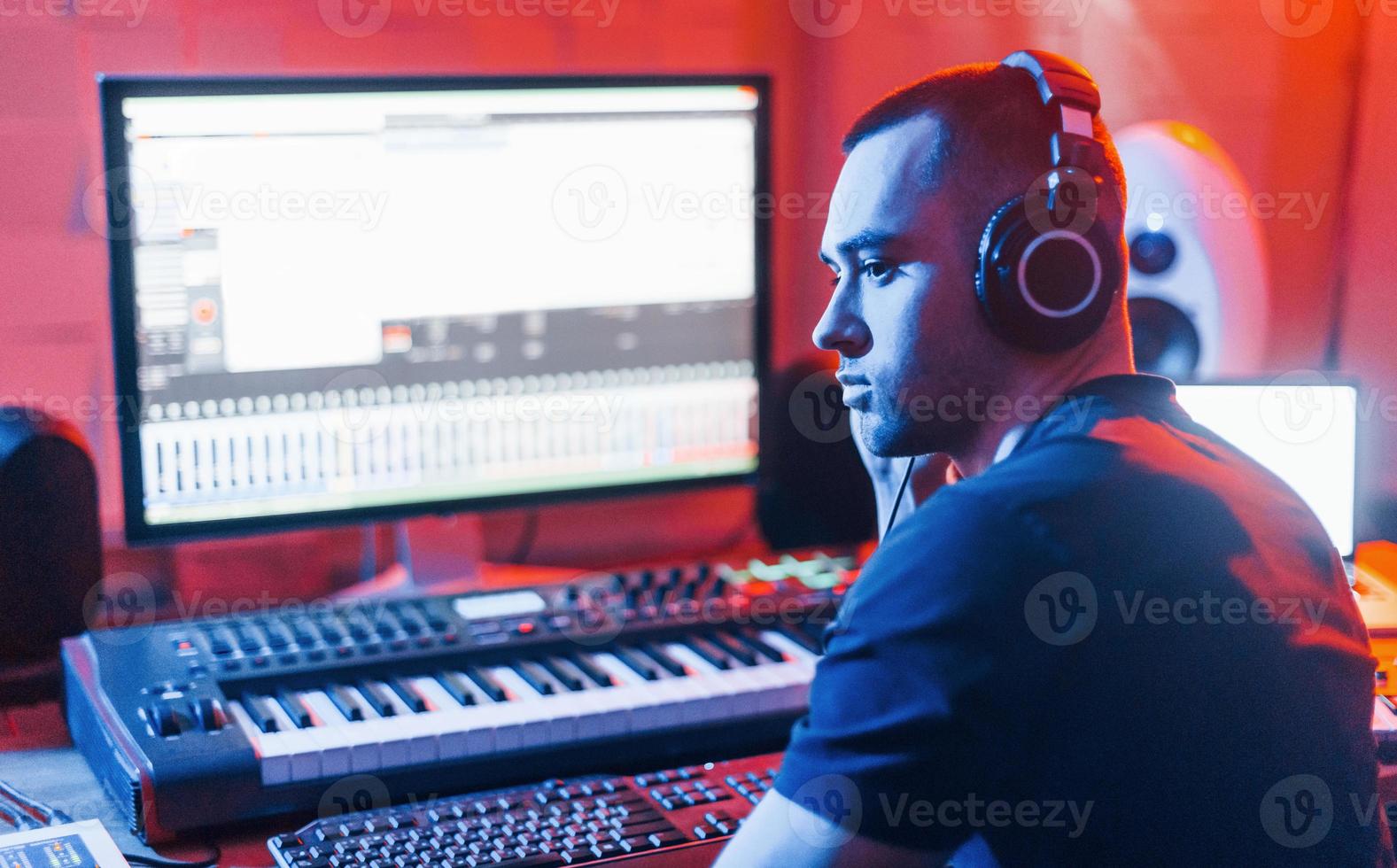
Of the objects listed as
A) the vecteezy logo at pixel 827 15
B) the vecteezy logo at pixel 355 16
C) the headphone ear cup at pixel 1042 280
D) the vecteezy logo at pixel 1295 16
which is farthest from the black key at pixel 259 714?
the vecteezy logo at pixel 1295 16

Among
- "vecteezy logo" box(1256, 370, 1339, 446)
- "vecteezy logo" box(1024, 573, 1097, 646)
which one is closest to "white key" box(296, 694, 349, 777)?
"vecteezy logo" box(1024, 573, 1097, 646)

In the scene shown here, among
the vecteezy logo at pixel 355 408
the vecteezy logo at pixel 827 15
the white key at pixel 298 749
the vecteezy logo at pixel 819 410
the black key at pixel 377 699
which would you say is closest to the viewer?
the white key at pixel 298 749

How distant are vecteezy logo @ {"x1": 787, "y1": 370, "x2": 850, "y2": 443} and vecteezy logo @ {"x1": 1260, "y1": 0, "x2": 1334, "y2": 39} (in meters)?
0.70

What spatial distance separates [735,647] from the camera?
137 centimetres

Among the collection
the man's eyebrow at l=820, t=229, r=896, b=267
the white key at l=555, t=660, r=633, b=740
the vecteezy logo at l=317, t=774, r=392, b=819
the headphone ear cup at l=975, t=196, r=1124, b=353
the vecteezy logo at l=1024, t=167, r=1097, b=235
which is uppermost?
the vecteezy logo at l=1024, t=167, r=1097, b=235

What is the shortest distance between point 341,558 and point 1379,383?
4.25 ft

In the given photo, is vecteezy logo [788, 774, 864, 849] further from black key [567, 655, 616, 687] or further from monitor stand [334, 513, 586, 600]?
monitor stand [334, 513, 586, 600]

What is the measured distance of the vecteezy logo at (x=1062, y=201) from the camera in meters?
0.88

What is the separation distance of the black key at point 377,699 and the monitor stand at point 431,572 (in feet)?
0.94

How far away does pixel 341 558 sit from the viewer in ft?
5.48

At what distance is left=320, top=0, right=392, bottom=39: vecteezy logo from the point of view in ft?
5.26

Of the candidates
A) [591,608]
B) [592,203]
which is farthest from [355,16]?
[591,608]

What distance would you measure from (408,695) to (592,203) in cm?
61

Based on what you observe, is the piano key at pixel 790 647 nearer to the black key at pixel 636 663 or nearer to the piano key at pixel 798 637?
the piano key at pixel 798 637
